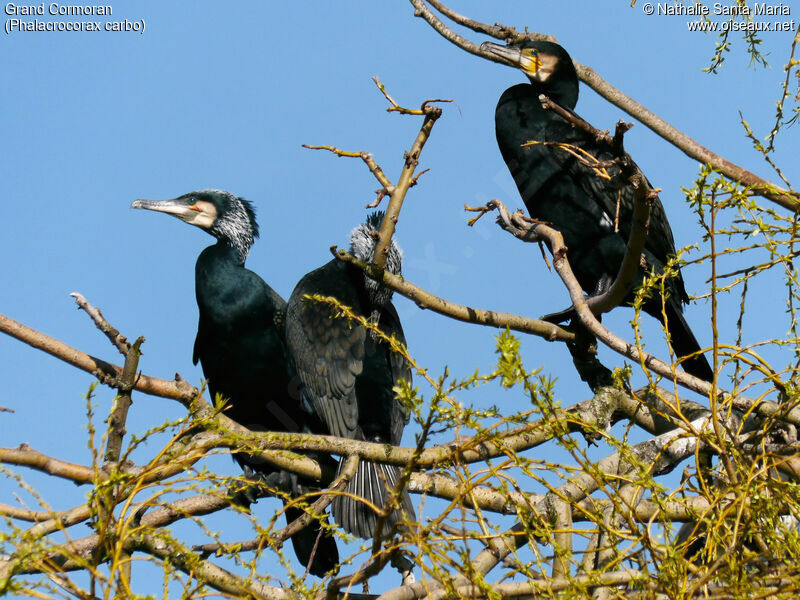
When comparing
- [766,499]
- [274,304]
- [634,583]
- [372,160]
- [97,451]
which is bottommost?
[634,583]

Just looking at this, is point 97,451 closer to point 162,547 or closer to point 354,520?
point 162,547

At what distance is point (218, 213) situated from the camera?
4523 mm

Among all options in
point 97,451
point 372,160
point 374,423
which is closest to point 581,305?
point 372,160

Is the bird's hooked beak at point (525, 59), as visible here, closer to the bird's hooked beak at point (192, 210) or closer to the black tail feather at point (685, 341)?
the black tail feather at point (685, 341)

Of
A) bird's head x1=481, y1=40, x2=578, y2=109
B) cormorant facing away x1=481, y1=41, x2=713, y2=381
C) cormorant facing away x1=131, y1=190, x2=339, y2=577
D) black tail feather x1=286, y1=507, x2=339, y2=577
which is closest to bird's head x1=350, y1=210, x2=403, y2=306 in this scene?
cormorant facing away x1=131, y1=190, x2=339, y2=577

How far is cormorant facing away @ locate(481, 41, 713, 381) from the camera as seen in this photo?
366 centimetres

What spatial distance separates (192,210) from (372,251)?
1.23 meters

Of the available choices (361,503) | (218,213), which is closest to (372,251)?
(361,503)

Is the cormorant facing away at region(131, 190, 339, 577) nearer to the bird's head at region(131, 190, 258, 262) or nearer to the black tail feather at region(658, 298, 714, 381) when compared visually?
the bird's head at region(131, 190, 258, 262)

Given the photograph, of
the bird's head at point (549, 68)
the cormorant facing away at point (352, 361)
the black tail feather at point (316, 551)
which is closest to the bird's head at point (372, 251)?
the cormorant facing away at point (352, 361)

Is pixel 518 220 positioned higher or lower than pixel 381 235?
higher

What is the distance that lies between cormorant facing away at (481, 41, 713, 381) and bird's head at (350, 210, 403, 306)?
2.04 ft

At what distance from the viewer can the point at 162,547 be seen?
2.67 metres

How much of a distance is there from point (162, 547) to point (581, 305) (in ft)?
4.82
